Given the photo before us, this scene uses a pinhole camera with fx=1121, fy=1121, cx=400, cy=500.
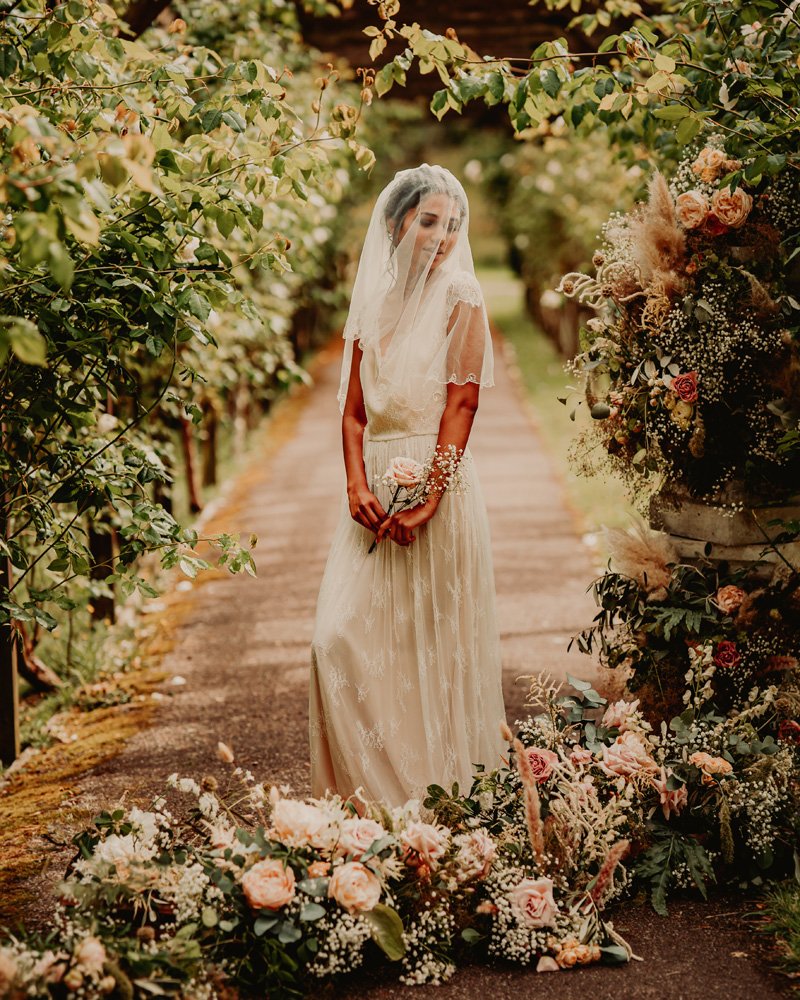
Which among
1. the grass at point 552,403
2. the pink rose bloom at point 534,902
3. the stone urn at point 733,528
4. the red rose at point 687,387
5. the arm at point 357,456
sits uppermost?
the red rose at point 687,387

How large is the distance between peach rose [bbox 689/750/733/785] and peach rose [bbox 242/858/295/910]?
4.47 ft

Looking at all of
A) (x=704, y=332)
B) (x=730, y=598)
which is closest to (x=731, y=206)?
(x=704, y=332)

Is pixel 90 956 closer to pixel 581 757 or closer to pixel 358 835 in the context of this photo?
pixel 358 835

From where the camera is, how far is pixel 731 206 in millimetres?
3775

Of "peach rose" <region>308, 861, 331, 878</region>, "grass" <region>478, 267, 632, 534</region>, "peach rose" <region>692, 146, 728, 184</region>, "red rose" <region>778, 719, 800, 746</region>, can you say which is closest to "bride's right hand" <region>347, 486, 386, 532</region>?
"grass" <region>478, 267, 632, 534</region>

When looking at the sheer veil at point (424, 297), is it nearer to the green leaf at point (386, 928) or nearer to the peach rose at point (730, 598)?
the peach rose at point (730, 598)

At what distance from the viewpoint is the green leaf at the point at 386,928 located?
118 inches

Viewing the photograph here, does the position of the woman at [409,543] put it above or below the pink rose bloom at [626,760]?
above

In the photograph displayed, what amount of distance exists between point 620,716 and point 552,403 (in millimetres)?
12567

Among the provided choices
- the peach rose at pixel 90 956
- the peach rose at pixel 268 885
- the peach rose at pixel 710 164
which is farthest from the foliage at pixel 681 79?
the peach rose at pixel 90 956

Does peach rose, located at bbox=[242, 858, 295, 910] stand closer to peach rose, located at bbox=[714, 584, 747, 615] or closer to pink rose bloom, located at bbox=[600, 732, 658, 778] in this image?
pink rose bloom, located at bbox=[600, 732, 658, 778]

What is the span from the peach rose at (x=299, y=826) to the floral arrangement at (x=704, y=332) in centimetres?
175

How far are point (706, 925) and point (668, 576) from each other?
1.33m

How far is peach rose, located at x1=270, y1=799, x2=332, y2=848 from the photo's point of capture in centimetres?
310
